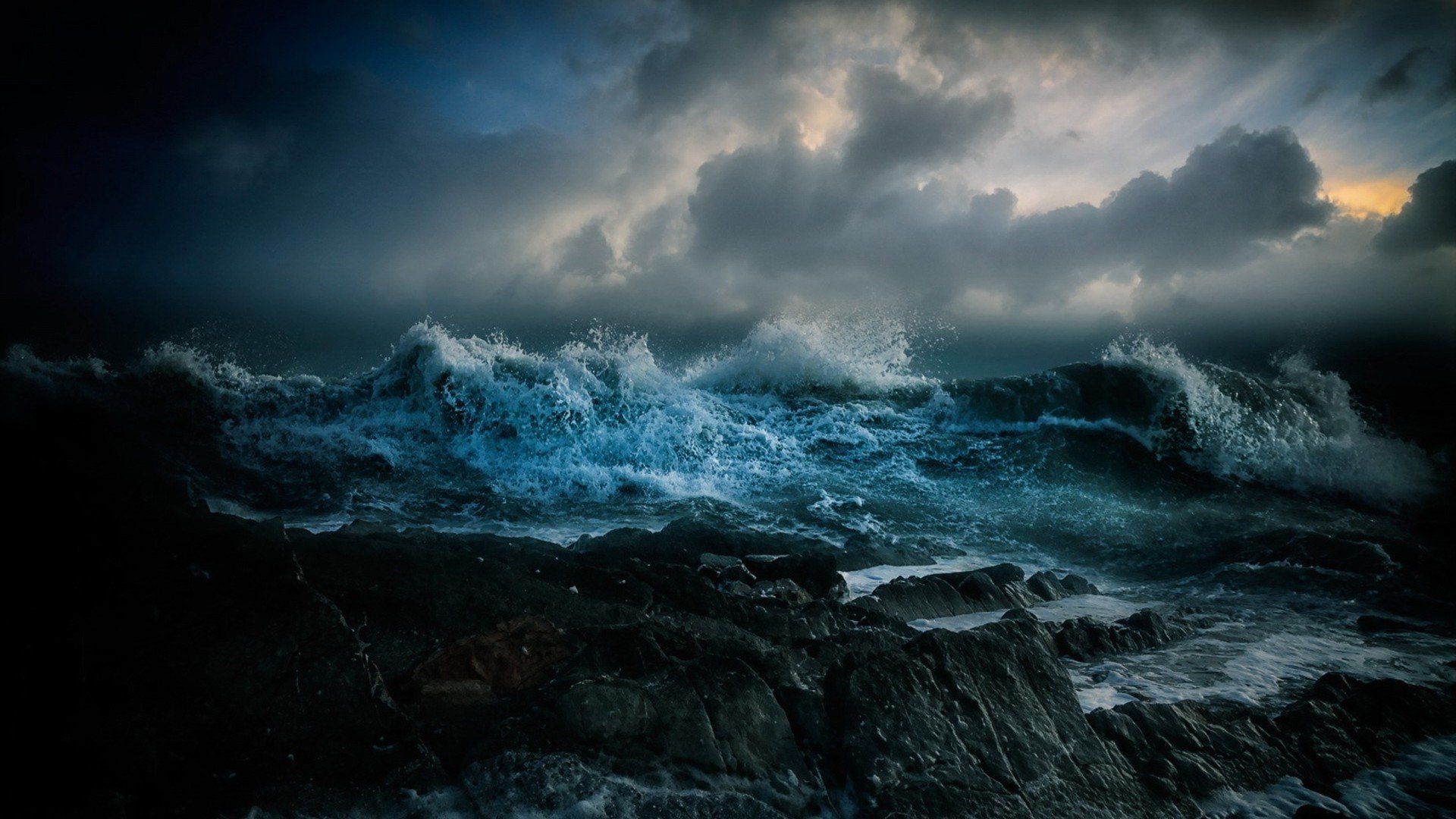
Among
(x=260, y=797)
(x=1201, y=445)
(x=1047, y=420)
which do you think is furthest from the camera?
(x=1047, y=420)

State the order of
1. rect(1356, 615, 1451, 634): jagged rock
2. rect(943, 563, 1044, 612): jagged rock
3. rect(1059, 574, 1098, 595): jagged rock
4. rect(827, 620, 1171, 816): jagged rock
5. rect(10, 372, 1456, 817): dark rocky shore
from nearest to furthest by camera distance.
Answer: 1. rect(10, 372, 1456, 817): dark rocky shore
2. rect(827, 620, 1171, 816): jagged rock
3. rect(1356, 615, 1451, 634): jagged rock
4. rect(943, 563, 1044, 612): jagged rock
5. rect(1059, 574, 1098, 595): jagged rock

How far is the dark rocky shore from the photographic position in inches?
90.1

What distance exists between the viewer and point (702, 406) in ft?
48.6

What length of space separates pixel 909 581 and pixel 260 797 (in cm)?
545

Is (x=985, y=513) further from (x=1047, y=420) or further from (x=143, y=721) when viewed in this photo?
(x=143, y=721)

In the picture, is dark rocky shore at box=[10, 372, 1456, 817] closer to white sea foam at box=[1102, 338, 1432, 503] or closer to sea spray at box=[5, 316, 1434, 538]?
sea spray at box=[5, 316, 1434, 538]

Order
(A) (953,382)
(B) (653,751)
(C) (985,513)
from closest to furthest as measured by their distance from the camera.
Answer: (B) (653,751), (C) (985,513), (A) (953,382)

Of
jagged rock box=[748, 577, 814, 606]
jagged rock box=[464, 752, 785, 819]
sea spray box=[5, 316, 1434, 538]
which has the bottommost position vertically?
jagged rock box=[464, 752, 785, 819]

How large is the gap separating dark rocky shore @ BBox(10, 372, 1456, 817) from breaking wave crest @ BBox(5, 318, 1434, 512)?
6590 mm

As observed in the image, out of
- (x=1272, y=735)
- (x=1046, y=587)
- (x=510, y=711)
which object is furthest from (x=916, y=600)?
(x=510, y=711)

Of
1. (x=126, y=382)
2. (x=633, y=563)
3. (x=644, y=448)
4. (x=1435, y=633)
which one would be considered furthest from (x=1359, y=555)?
(x=126, y=382)

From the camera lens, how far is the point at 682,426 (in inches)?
539

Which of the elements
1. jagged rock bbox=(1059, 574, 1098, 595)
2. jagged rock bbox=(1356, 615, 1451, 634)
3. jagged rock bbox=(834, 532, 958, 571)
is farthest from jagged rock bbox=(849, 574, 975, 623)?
jagged rock bbox=(1356, 615, 1451, 634)

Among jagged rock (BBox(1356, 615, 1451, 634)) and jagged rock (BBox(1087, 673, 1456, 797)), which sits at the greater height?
jagged rock (BBox(1087, 673, 1456, 797))
